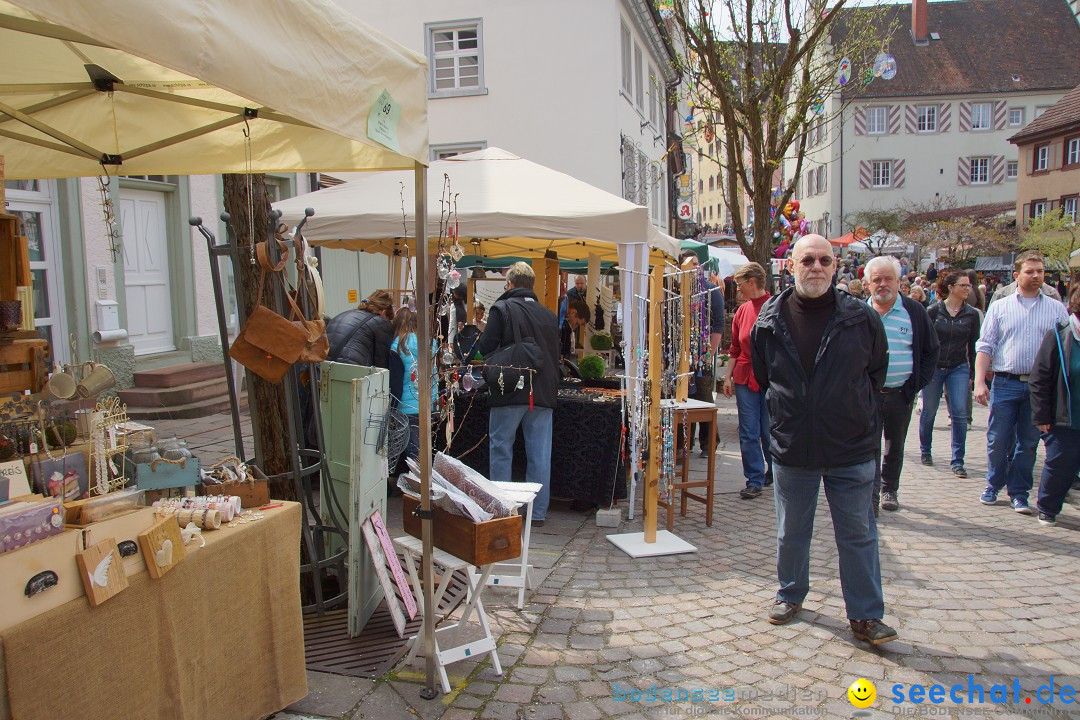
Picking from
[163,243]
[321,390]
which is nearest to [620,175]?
[163,243]

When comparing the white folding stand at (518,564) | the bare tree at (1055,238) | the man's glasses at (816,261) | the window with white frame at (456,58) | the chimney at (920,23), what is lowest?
the white folding stand at (518,564)

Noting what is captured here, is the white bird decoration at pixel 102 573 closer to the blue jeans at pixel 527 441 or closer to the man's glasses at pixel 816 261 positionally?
the man's glasses at pixel 816 261

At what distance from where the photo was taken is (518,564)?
449 cm

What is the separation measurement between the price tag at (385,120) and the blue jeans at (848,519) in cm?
231

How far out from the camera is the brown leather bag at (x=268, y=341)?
3240 mm

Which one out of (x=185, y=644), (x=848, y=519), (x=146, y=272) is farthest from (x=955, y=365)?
(x=146, y=272)

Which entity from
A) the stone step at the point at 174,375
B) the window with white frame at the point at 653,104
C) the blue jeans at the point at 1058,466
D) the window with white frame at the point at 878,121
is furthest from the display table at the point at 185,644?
the window with white frame at the point at 878,121

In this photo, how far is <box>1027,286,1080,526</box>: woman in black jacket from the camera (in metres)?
5.16

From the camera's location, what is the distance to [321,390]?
4.03 metres

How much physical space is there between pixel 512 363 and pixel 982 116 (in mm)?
45161

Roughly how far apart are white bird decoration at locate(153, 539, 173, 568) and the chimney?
161 ft

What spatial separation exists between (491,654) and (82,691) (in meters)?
1.62

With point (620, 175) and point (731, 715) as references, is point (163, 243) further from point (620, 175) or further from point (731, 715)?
point (620, 175)

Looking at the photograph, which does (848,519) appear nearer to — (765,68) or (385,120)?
(385,120)
